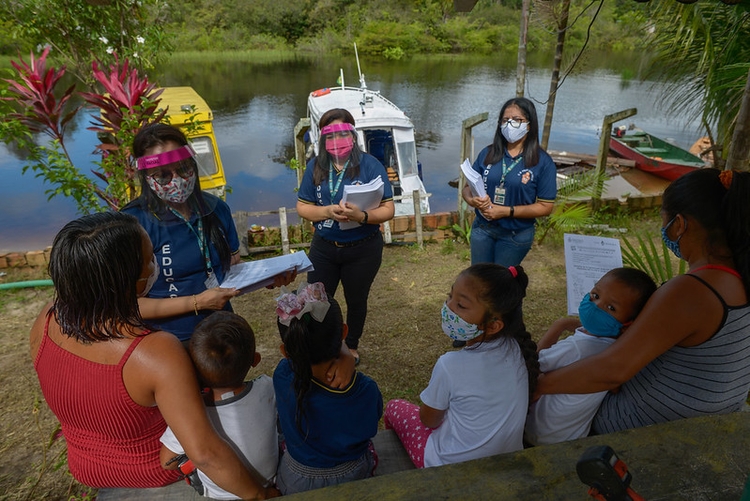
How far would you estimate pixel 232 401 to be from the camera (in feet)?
5.35

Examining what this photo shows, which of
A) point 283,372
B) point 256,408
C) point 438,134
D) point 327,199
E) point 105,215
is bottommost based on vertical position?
point 438,134

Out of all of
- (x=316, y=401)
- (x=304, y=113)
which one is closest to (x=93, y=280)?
(x=316, y=401)

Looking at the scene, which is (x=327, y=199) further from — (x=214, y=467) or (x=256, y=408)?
(x=214, y=467)

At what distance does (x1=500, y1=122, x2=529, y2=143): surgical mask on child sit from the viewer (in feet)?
9.93

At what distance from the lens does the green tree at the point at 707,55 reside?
13.0ft

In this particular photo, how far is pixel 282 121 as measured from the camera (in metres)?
17.8

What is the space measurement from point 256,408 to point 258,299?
324 cm

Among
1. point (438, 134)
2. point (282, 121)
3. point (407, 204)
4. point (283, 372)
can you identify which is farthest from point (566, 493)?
point (282, 121)

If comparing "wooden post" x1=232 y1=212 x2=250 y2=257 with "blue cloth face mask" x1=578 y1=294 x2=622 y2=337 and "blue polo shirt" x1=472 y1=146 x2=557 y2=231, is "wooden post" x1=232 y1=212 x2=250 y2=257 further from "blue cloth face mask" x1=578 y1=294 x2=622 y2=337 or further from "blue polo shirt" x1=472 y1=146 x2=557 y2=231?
"blue cloth face mask" x1=578 y1=294 x2=622 y2=337

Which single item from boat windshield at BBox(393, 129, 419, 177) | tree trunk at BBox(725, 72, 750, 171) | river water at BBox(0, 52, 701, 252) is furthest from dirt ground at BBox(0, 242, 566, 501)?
river water at BBox(0, 52, 701, 252)

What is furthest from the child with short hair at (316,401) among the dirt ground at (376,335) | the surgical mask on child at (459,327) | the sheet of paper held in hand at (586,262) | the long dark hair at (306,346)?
the dirt ground at (376,335)

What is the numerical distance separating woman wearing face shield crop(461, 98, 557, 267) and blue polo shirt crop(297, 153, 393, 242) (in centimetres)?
69

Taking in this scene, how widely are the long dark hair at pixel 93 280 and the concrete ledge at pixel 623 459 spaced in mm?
751

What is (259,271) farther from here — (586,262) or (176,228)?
(586,262)
